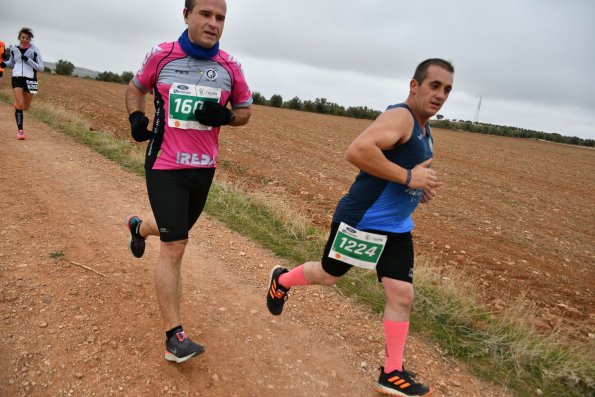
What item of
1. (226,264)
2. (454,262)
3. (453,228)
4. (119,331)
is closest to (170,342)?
(119,331)

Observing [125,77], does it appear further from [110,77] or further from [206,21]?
[206,21]

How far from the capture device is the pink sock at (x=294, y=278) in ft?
10.7

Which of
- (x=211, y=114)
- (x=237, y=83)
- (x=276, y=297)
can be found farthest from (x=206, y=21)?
(x=276, y=297)

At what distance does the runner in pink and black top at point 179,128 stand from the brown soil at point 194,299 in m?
0.45

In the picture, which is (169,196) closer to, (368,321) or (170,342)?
(170,342)

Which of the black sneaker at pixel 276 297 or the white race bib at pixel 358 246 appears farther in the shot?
the black sneaker at pixel 276 297

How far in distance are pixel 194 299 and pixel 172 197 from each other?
49.7 inches

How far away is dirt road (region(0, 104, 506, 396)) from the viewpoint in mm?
2703

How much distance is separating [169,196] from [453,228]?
21.5 ft

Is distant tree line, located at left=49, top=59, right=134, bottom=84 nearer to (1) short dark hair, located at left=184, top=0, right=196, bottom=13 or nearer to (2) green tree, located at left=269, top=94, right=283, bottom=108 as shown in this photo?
(2) green tree, located at left=269, top=94, right=283, bottom=108

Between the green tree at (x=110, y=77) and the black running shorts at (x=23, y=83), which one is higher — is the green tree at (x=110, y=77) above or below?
above

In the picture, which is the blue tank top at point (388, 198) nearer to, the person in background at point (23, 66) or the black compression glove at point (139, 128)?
the black compression glove at point (139, 128)

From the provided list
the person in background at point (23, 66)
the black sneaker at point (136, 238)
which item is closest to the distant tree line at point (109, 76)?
the person in background at point (23, 66)

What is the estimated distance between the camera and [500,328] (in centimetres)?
379
